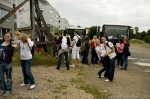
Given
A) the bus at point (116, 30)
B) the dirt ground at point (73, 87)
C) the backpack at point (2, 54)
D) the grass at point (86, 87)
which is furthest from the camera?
the bus at point (116, 30)

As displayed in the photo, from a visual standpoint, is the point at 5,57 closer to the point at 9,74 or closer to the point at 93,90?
the point at 9,74

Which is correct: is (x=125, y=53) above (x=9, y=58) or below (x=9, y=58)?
below

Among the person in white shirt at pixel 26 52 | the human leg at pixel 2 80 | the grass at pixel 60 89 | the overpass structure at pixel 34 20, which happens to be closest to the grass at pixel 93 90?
the grass at pixel 60 89

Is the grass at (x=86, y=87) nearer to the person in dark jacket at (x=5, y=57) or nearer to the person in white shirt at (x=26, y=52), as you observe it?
the person in white shirt at (x=26, y=52)

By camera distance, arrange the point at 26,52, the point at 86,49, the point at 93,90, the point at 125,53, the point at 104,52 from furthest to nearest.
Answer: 1. the point at 86,49
2. the point at 125,53
3. the point at 104,52
4. the point at 93,90
5. the point at 26,52

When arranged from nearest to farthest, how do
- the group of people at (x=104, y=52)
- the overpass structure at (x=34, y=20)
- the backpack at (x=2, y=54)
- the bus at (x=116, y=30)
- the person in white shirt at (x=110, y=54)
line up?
the backpack at (x=2, y=54)
the person in white shirt at (x=110, y=54)
the group of people at (x=104, y=52)
the overpass structure at (x=34, y=20)
the bus at (x=116, y=30)

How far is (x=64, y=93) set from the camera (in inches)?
214

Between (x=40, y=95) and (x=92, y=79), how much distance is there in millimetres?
2585

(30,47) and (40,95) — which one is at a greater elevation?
(30,47)

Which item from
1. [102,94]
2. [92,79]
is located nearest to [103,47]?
[92,79]

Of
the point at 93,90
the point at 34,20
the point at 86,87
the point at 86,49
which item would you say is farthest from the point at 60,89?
the point at 86,49

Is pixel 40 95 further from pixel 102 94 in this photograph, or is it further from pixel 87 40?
pixel 87 40

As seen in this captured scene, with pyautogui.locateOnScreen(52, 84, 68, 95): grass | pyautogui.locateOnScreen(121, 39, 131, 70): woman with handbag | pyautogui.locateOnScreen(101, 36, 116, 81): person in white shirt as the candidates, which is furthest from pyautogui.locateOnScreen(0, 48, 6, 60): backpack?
pyautogui.locateOnScreen(121, 39, 131, 70): woman with handbag

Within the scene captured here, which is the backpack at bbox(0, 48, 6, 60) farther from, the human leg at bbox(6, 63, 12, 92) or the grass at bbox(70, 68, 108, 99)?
the grass at bbox(70, 68, 108, 99)
